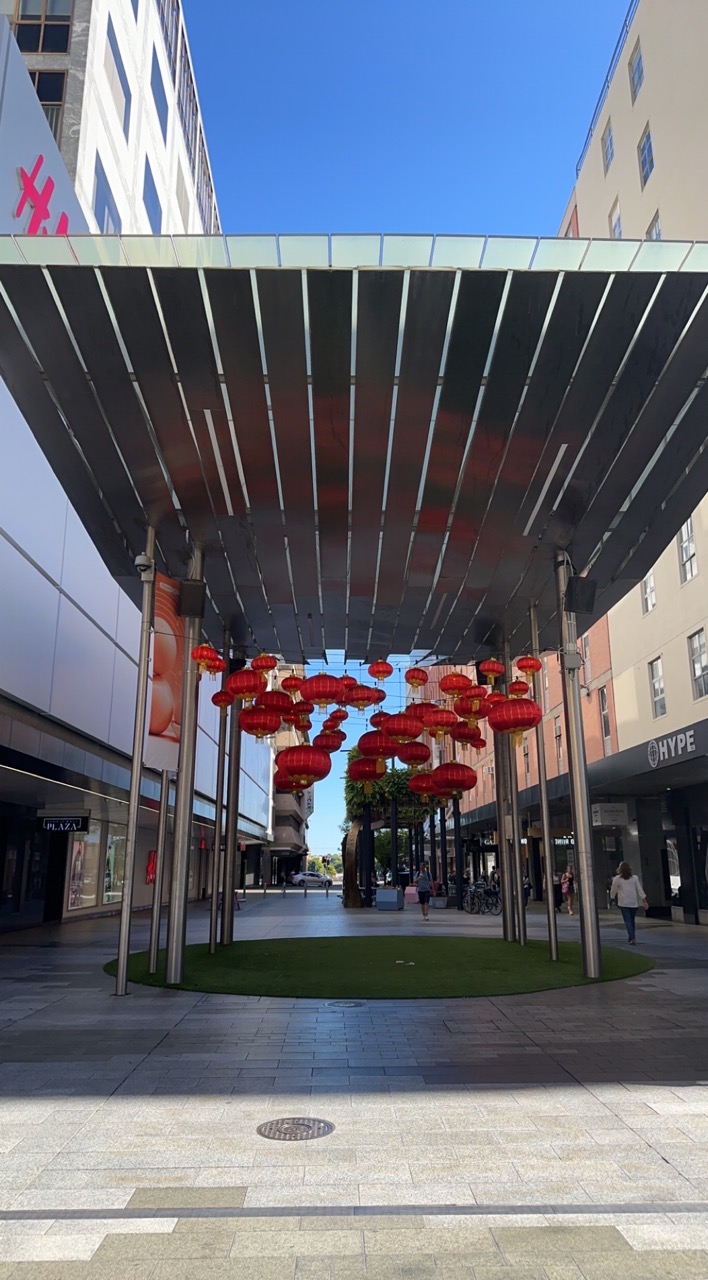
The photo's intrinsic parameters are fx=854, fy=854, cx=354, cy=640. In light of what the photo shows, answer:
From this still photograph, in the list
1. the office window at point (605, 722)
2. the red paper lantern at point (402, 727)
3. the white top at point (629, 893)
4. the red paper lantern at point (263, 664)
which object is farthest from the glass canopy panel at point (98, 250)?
the office window at point (605, 722)

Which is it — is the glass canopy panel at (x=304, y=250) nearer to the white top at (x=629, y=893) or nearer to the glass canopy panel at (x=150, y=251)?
the glass canopy panel at (x=150, y=251)

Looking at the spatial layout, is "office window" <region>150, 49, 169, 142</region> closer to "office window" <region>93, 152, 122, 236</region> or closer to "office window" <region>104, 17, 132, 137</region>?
"office window" <region>104, 17, 132, 137</region>

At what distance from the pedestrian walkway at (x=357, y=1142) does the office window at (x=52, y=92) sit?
2253cm

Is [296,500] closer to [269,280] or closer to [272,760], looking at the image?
[269,280]

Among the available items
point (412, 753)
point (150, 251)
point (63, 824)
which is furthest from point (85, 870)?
point (150, 251)

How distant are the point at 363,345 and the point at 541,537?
558 centimetres

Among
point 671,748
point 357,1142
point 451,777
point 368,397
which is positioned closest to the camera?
point 357,1142

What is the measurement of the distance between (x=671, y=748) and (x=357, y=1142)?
1564 centimetres

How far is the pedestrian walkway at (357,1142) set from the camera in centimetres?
393

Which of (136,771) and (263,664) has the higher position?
(263,664)

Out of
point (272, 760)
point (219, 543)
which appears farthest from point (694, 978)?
point (272, 760)

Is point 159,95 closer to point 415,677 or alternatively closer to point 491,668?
point 415,677

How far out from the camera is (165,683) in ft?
41.0

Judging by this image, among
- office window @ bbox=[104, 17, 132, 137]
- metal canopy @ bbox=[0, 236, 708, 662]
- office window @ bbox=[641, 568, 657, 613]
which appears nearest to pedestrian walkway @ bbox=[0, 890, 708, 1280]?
metal canopy @ bbox=[0, 236, 708, 662]
